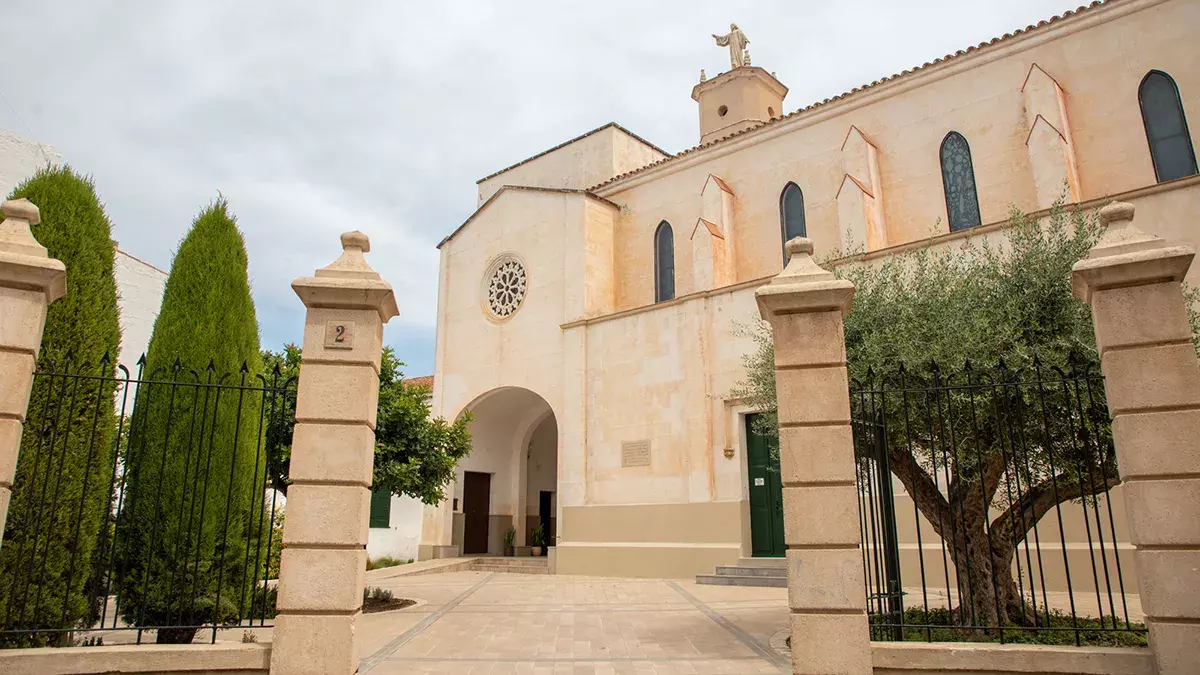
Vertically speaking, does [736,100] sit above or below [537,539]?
above

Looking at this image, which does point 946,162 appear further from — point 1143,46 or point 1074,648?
point 1074,648

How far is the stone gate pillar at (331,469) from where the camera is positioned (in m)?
5.39

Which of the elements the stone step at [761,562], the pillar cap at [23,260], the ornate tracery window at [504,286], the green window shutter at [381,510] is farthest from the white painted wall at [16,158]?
the stone step at [761,562]

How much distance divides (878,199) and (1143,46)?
5308 mm

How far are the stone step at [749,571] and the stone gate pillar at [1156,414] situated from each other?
9.34 m

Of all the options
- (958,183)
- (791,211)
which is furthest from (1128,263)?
(791,211)

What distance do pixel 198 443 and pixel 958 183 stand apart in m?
15.0

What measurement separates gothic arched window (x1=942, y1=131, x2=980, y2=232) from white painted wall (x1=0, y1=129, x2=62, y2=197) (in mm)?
18310

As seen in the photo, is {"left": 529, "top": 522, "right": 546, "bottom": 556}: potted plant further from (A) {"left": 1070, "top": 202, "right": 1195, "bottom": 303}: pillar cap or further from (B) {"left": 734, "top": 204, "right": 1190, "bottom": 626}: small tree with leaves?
(A) {"left": 1070, "top": 202, "right": 1195, "bottom": 303}: pillar cap

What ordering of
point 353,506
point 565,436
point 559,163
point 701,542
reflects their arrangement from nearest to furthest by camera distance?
point 353,506, point 701,542, point 565,436, point 559,163

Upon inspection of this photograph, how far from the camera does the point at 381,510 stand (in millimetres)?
21188

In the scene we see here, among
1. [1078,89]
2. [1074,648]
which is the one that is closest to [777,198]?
[1078,89]

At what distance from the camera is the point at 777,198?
60.9 ft

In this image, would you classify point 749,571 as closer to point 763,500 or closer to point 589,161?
point 763,500
